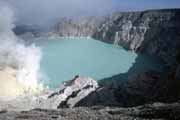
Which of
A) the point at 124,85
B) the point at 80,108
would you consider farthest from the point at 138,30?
the point at 80,108

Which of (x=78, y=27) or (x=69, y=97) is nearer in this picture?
(x=69, y=97)

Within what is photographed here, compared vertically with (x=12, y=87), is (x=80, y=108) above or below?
below

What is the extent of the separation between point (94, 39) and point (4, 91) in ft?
351

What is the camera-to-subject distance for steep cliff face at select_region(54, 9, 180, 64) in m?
109

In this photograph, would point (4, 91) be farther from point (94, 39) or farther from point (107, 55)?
point (94, 39)

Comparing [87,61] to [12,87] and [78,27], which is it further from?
[78,27]

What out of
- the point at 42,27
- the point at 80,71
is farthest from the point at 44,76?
the point at 42,27

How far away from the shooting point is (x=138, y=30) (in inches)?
5256

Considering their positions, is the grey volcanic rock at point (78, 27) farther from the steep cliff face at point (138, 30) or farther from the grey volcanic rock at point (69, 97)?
the grey volcanic rock at point (69, 97)

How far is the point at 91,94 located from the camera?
4512cm

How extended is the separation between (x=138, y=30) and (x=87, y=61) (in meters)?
38.0

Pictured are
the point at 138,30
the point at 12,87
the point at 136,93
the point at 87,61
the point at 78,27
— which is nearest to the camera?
the point at 136,93

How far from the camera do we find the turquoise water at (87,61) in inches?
3324

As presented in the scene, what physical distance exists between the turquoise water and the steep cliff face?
5.17 m
